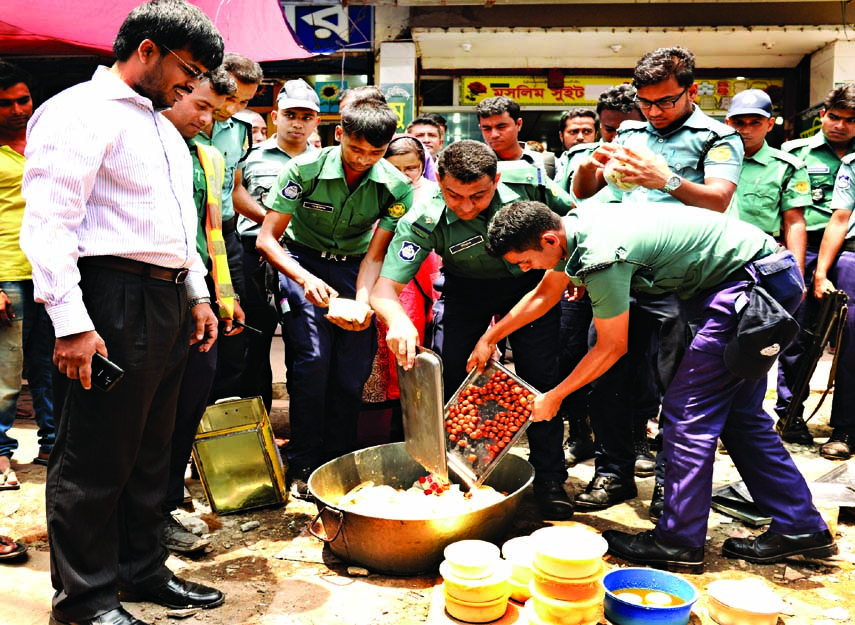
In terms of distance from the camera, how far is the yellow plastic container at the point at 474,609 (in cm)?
284

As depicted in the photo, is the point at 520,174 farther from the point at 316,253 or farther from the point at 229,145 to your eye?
the point at 229,145

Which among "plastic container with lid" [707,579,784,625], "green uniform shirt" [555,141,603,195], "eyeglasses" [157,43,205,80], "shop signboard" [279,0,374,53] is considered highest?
"shop signboard" [279,0,374,53]

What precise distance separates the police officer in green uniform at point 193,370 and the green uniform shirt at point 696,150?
6.60 ft

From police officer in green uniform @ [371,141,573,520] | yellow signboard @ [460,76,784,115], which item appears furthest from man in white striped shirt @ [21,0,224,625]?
yellow signboard @ [460,76,784,115]

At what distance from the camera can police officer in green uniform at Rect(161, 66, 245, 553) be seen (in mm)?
3469

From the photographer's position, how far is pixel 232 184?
177 inches

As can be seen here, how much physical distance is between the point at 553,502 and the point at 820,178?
10.1 ft

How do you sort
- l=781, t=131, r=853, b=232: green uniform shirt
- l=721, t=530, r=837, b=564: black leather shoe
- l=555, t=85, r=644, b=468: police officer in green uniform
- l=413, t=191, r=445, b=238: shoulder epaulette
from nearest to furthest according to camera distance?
1. l=721, t=530, r=837, b=564: black leather shoe
2. l=413, t=191, r=445, b=238: shoulder epaulette
3. l=555, t=85, r=644, b=468: police officer in green uniform
4. l=781, t=131, r=853, b=232: green uniform shirt

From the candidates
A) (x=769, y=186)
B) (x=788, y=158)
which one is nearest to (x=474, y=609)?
(x=769, y=186)

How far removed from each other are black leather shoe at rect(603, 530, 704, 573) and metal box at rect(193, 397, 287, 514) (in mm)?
1759

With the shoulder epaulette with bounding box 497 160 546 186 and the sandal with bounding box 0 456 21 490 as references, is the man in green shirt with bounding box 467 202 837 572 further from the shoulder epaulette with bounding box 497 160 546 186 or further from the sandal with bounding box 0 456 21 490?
the sandal with bounding box 0 456 21 490

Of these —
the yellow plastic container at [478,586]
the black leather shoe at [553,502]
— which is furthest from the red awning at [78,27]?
the yellow plastic container at [478,586]

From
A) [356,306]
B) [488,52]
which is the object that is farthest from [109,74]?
[488,52]

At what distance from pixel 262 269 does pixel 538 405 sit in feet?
7.14
